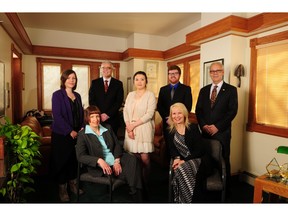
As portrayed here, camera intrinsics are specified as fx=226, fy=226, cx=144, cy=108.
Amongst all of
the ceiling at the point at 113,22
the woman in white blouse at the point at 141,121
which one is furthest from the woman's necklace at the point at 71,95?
the ceiling at the point at 113,22

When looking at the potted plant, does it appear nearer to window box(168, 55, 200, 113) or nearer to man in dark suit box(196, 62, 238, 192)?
man in dark suit box(196, 62, 238, 192)

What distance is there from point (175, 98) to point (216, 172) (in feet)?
3.29

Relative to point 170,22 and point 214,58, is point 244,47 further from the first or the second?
point 170,22

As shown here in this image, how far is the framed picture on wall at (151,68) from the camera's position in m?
5.59

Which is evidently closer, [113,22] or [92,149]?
[92,149]

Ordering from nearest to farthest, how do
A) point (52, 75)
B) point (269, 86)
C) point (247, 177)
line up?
point (269, 86)
point (247, 177)
point (52, 75)

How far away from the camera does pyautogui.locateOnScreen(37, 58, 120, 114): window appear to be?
18.0ft

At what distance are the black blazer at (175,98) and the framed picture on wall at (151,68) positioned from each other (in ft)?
8.92

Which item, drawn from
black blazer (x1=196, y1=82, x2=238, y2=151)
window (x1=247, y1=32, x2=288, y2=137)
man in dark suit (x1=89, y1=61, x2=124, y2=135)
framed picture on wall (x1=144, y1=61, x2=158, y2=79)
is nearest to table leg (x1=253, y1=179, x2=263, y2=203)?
black blazer (x1=196, y1=82, x2=238, y2=151)

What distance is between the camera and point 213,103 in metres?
2.71

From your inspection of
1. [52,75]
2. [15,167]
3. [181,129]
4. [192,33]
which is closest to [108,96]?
[181,129]

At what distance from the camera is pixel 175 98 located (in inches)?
111

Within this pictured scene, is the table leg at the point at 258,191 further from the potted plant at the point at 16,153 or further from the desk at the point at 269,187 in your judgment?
the potted plant at the point at 16,153

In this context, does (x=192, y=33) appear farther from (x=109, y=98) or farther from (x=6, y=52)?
(x=6, y=52)
